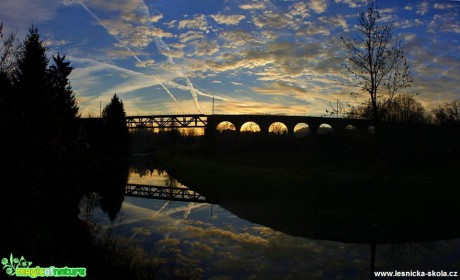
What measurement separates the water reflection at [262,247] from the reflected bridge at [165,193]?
6417 millimetres

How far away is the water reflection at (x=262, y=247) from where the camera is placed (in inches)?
444

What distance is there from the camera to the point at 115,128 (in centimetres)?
6562

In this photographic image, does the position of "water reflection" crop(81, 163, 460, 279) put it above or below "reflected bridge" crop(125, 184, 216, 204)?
above

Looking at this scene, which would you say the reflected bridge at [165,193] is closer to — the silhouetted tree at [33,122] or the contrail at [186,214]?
the contrail at [186,214]

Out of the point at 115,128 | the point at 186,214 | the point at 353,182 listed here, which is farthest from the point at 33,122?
the point at 115,128

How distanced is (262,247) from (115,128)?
188 feet

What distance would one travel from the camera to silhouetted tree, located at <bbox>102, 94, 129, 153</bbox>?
64938 millimetres

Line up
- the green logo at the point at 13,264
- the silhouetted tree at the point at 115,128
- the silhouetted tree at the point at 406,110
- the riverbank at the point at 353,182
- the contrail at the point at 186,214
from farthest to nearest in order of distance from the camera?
the silhouetted tree at the point at 406,110, the silhouetted tree at the point at 115,128, the riverbank at the point at 353,182, the contrail at the point at 186,214, the green logo at the point at 13,264

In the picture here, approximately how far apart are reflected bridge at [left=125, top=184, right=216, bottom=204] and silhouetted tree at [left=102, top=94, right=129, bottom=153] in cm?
3339

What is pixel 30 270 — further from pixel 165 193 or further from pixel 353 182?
pixel 165 193

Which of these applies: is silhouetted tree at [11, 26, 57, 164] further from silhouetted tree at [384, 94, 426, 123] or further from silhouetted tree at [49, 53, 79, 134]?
silhouetted tree at [384, 94, 426, 123]

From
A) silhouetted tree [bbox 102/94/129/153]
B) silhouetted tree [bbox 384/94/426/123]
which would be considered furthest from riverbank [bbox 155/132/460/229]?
silhouetted tree [bbox 384/94/426/123]

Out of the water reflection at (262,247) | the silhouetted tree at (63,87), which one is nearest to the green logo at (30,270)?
the water reflection at (262,247)

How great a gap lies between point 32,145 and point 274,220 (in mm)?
12646
